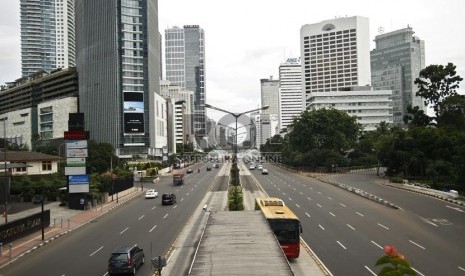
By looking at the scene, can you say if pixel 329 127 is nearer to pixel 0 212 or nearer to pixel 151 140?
pixel 151 140

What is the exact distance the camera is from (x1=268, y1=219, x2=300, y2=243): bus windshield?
70.9 feet

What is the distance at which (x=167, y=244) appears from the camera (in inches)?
1105

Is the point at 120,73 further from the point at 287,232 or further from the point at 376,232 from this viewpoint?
the point at 287,232

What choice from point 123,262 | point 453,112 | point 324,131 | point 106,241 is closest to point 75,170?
point 106,241

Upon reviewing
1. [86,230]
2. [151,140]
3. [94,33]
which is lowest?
[86,230]

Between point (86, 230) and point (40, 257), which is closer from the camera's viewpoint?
point (40, 257)

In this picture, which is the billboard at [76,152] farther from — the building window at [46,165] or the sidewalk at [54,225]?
the building window at [46,165]

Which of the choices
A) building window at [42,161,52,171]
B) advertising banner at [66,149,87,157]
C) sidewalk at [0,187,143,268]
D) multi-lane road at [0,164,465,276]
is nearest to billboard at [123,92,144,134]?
building window at [42,161,52,171]

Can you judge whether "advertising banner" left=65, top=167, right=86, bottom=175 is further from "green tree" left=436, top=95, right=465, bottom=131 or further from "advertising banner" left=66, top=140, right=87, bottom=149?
"green tree" left=436, top=95, right=465, bottom=131

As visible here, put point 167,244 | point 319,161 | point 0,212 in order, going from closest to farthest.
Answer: point 167,244, point 0,212, point 319,161

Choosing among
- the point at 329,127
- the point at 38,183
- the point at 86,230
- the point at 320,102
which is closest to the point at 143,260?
the point at 86,230

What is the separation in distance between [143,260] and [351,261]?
10.9m

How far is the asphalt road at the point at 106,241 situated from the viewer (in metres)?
23.2

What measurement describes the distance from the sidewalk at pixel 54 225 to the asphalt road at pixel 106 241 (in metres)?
0.74
